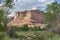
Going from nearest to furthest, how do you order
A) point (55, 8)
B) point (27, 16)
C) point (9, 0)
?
point (9, 0) → point (55, 8) → point (27, 16)

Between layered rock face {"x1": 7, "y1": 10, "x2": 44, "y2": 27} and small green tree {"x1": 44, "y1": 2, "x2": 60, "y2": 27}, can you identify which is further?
layered rock face {"x1": 7, "y1": 10, "x2": 44, "y2": 27}

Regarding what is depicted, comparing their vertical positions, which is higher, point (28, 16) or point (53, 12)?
point (53, 12)

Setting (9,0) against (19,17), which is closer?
(9,0)

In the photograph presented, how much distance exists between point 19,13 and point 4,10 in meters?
106

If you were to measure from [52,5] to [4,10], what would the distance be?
2974cm

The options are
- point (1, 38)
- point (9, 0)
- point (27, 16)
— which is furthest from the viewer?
point (27, 16)

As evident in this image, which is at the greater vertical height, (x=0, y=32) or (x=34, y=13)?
(x=0, y=32)

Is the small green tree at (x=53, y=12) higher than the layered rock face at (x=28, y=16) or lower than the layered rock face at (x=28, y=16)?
higher

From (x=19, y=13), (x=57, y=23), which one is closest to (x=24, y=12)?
A: (x=19, y=13)

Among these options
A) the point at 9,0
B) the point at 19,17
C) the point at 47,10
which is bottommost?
the point at 19,17

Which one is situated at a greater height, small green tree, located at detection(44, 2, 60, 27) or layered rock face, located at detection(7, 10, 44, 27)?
small green tree, located at detection(44, 2, 60, 27)

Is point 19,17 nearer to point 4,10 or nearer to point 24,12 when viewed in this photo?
point 24,12

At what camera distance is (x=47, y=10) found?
48562 millimetres

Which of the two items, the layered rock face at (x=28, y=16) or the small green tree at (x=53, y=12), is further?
the layered rock face at (x=28, y=16)
